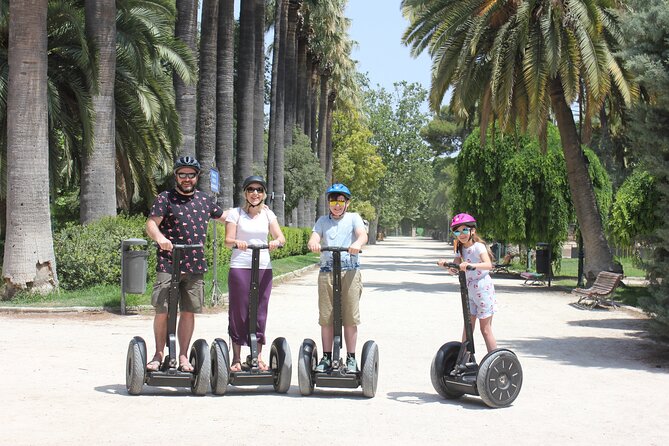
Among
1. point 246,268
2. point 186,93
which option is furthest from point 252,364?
point 186,93

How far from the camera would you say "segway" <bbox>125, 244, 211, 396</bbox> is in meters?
7.58

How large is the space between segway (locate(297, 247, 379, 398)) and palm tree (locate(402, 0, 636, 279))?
53.6ft

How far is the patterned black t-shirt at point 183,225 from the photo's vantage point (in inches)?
306

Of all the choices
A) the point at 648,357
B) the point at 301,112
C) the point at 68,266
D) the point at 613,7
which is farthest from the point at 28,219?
the point at 301,112

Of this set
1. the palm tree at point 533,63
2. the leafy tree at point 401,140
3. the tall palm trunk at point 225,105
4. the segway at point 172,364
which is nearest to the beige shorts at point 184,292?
the segway at point 172,364

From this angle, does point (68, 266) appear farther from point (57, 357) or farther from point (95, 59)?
point (57, 357)

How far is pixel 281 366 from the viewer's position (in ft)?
25.6

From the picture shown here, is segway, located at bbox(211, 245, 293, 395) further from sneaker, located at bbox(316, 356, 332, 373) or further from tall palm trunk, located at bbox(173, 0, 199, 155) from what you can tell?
tall palm trunk, located at bbox(173, 0, 199, 155)

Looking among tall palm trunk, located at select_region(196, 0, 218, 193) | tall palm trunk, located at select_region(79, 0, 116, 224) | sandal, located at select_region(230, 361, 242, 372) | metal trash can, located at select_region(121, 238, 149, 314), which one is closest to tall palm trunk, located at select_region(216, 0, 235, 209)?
tall palm trunk, located at select_region(196, 0, 218, 193)

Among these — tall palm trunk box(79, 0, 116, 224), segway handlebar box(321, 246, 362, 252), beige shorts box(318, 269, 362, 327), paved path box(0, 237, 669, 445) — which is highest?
tall palm trunk box(79, 0, 116, 224)

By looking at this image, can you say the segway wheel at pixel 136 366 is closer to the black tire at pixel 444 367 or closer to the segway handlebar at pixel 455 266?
the black tire at pixel 444 367

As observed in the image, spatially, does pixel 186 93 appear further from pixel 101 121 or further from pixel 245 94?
pixel 245 94

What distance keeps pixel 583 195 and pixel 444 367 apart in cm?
1778

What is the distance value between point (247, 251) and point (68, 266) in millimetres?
9564
